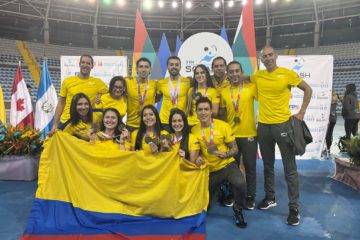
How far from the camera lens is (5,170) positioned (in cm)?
388

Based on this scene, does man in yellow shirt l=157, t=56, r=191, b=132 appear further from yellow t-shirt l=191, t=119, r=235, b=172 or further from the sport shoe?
the sport shoe

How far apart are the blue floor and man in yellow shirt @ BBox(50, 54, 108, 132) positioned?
97cm

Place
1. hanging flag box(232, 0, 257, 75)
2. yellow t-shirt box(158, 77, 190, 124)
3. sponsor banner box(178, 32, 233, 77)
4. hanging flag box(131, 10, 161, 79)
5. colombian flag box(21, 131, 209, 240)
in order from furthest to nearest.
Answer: hanging flag box(131, 10, 161, 79) < hanging flag box(232, 0, 257, 75) < sponsor banner box(178, 32, 233, 77) < yellow t-shirt box(158, 77, 190, 124) < colombian flag box(21, 131, 209, 240)

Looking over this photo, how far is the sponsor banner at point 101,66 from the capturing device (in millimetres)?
5395

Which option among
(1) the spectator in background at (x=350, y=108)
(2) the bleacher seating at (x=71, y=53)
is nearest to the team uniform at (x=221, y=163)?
(1) the spectator in background at (x=350, y=108)

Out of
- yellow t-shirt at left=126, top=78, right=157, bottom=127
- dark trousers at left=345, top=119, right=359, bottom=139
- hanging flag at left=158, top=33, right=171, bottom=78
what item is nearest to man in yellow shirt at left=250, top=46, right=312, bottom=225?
yellow t-shirt at left=126, top=78, right=157, bottom=127

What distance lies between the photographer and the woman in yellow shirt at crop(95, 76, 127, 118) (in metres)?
2.97

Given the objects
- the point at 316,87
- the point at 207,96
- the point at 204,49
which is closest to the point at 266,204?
the point at 207,96

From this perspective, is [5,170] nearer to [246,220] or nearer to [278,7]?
[246,220]

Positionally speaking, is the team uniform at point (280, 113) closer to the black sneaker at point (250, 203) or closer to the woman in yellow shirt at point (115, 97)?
the black sneaker at point (250, 203)

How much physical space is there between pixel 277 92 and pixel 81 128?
197cm

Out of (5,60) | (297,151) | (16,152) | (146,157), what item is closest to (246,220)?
(297,151)

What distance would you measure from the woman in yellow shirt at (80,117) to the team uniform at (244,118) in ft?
4.56

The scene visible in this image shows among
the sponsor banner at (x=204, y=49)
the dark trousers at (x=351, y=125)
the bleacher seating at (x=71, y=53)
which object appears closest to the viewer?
the sponsor banner at (x=204, y=49)
